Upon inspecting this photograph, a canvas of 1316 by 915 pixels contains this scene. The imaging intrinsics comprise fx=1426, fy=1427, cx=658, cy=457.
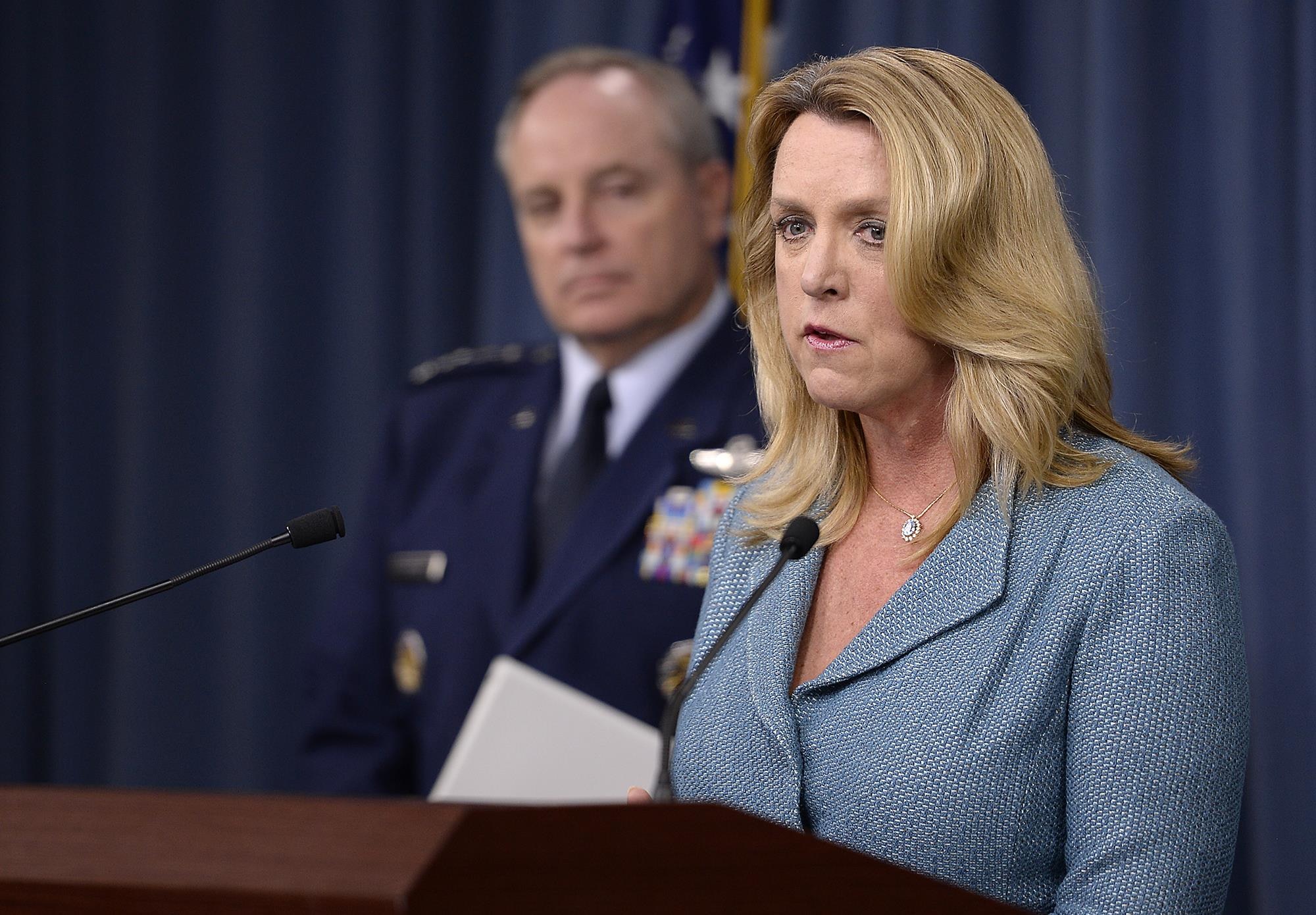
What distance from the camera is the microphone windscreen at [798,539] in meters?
1.14

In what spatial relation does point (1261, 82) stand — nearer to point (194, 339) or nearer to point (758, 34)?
point (758, 34)

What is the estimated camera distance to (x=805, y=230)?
1236mm

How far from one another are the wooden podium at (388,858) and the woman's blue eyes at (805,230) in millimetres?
553

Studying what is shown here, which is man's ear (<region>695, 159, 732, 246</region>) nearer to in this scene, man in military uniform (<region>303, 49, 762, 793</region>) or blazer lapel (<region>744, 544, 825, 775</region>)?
man in military uniform (<region>303, 49, 762, 793</region>)

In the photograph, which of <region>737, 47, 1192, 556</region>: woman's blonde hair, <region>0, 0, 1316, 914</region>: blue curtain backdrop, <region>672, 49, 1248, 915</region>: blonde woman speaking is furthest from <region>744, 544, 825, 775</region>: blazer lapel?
<region>0, 0, 1316, 914</region>: blue curtain backdrop

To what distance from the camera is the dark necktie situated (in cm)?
226

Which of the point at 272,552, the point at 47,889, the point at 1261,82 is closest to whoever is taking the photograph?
the point at 47,889

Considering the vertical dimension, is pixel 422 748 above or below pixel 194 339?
below

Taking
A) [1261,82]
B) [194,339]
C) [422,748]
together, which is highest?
[1261,82]

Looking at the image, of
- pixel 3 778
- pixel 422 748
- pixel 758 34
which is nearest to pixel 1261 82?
pixel 758 34

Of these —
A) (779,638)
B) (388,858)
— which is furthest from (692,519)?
(388,858)

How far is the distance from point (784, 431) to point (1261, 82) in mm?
1251

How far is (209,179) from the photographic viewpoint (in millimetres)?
3295

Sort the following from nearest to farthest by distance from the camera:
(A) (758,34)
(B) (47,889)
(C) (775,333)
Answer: (B) (47,889) < (C) (775,333) < (A) (758,34)
